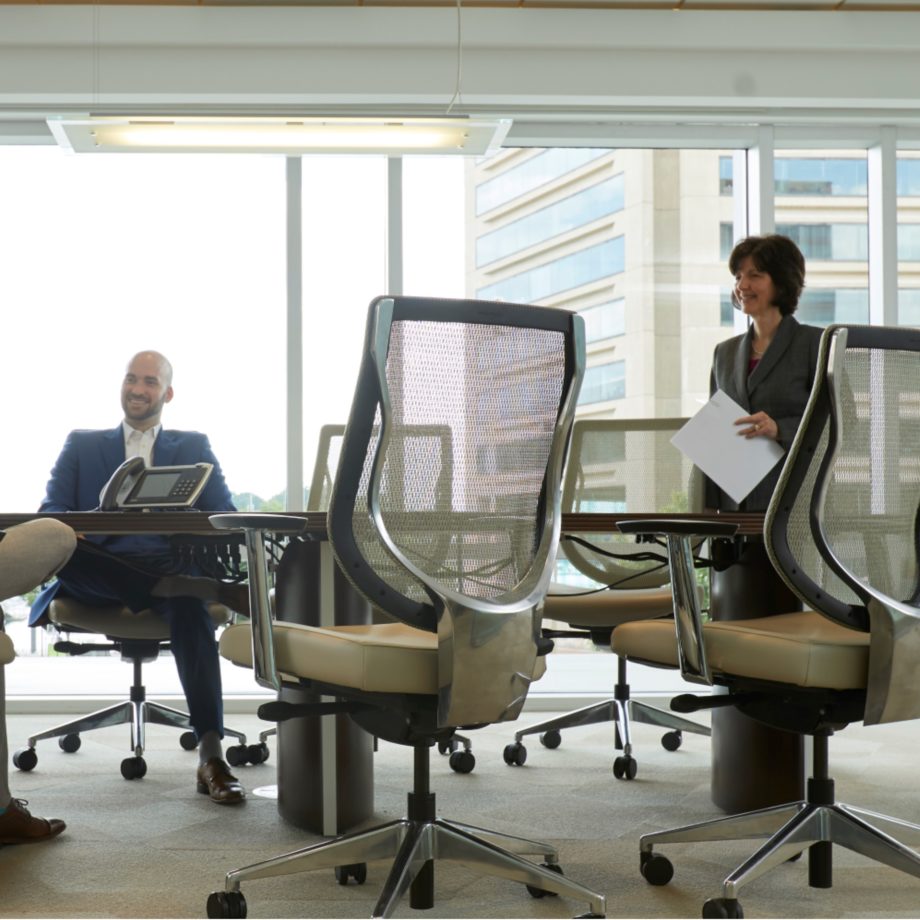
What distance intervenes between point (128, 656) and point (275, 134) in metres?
1.79

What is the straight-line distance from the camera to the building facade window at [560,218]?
5.30 metres

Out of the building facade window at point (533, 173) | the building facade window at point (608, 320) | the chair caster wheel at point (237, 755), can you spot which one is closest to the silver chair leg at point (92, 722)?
the chair caster wheel at point (237, 755)

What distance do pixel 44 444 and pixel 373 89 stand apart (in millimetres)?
2123

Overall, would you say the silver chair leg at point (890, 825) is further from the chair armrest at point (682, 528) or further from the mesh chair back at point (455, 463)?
the mesh chair back at point (455, 463)

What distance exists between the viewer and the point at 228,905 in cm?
220

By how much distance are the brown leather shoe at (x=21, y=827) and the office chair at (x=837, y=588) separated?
160 cm

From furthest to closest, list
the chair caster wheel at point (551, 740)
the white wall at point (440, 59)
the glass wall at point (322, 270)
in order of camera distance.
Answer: the glass wall at point (322, 270)
the white wall at point (440, 59)
the chair caster wheel at point (551, 740)

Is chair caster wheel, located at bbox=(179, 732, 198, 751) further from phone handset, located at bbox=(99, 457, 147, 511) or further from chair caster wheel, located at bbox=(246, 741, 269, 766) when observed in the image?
phone handset, located at bbox=(99, 457, 147, 511)

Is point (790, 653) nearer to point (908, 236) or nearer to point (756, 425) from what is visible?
point (756, 425)

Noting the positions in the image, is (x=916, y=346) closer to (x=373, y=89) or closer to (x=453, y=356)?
(x=453, y=356)

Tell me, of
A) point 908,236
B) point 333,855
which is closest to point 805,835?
point 333,855

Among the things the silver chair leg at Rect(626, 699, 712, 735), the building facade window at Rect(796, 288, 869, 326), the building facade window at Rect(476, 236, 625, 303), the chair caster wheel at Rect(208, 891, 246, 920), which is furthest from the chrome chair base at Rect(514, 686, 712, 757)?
the building facade window at Rect(796, 288, 869, 326)

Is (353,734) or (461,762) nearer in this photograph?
(353,734)

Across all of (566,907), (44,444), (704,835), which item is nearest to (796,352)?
(704,835)
